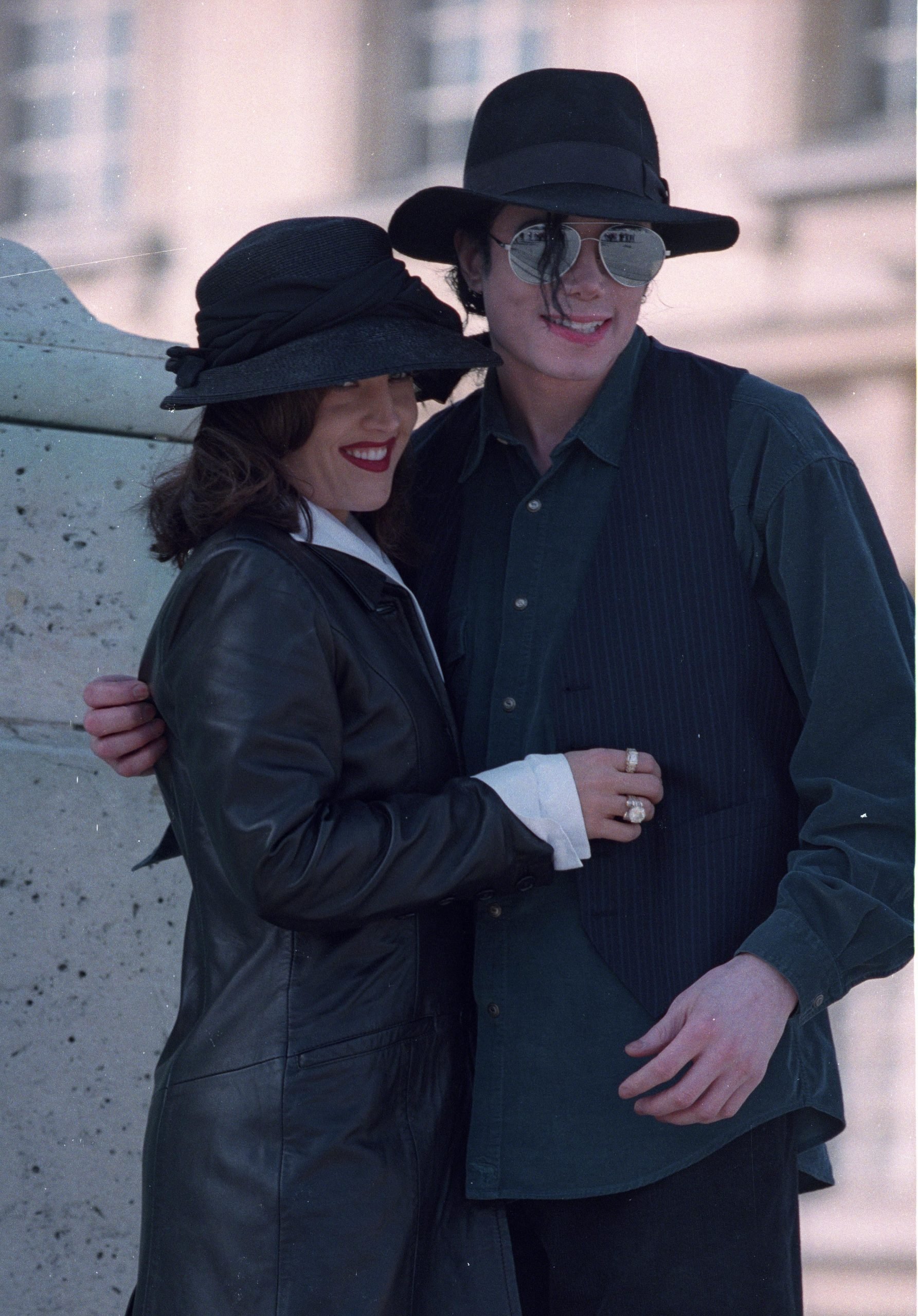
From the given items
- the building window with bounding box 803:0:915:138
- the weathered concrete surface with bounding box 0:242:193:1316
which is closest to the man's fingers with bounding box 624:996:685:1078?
the weathered concrete surface with bounding box 0:242:193:1316

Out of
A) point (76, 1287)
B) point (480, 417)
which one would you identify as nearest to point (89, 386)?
point (480, 417)

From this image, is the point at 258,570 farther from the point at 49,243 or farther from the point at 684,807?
the point at 49,243

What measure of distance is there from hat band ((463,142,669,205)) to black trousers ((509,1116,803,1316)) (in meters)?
1.21

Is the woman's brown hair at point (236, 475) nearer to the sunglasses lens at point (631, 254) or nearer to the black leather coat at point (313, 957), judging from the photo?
the black leather coat at point (313, 957)

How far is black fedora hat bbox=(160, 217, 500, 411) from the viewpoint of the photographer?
171 centimetres

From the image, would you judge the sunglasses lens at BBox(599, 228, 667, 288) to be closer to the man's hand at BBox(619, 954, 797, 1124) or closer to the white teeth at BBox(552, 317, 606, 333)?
the white teeth at BBox(552, 317, 606, 333)

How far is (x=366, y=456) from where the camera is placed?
184cm

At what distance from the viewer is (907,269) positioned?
200 inches

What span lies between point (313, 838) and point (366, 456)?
1.80 ft

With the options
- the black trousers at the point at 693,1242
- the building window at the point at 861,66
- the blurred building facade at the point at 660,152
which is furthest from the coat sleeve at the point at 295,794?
the building window at the point at 861,66

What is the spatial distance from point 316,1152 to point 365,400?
91 centimetres

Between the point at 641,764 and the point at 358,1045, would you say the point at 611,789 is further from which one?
the point at 358,1045

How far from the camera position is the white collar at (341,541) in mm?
1743

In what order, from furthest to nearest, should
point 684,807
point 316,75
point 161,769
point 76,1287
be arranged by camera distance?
point 316,75 < point 76,1287 < point 161,769 < point 684,807
